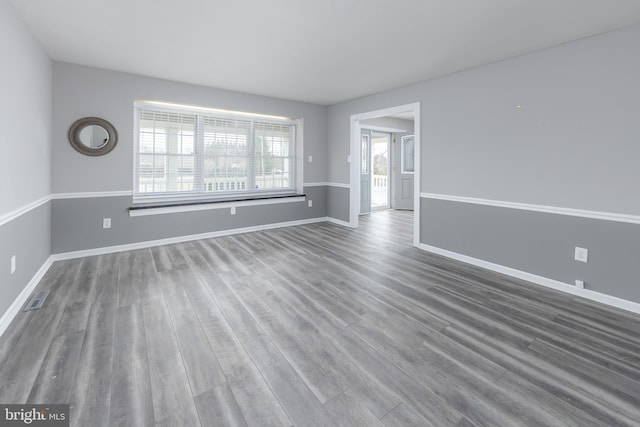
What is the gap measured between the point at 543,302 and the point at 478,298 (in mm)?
583

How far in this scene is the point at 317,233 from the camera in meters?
5.59

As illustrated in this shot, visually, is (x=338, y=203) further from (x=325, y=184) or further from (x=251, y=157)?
(x=251, y=157)

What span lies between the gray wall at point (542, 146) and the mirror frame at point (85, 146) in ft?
14.4

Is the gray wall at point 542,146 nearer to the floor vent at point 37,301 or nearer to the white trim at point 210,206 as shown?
the white trim at point 210,206

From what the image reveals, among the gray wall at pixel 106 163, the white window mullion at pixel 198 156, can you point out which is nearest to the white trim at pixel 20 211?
the gray wall at pixel 106 163

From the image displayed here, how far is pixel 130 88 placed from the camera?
430 centimetres

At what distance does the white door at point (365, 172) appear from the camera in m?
8.01

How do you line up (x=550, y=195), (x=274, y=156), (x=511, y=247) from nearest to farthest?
(x=550, y=195), (x=511, y=247), (x=274, y=156)

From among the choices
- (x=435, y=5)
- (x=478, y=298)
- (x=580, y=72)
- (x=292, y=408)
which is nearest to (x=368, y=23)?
(x=435, y=5)

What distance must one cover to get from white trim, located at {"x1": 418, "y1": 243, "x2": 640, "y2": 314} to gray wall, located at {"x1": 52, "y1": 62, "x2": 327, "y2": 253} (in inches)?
152

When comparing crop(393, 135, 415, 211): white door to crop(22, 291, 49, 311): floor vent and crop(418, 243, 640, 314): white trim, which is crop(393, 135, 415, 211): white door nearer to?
crop(418, 243, 640, 314): white trim

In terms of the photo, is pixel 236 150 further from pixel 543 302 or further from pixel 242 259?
pixel 543 302

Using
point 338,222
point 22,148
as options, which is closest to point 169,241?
point 22,148

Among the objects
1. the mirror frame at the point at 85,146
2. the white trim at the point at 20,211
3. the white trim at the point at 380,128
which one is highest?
the white trim at the point at 380,128
